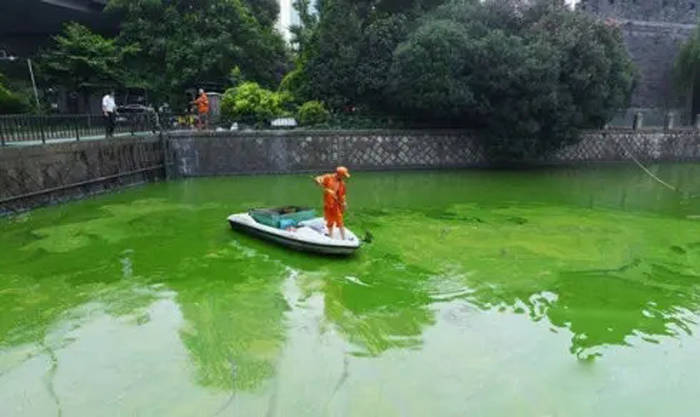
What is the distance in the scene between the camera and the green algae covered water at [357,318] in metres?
4.21

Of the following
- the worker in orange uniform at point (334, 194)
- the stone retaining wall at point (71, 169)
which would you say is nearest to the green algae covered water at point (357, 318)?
the worker in orange uniform at point (334, 194)

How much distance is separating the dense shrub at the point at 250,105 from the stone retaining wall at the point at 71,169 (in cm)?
274

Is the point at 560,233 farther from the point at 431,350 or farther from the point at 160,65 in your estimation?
the point at 160,65

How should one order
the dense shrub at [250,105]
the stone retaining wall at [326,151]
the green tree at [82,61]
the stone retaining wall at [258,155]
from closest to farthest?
the stone retaining wall at [258,155], the stone retaining wall at [326,151], the dense shrub at [250,105], the green tree at [82,61]

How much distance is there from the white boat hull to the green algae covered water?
0.16 meters

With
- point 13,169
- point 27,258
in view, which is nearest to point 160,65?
point 13,169

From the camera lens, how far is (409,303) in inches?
237

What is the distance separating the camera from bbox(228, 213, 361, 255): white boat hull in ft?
23.9

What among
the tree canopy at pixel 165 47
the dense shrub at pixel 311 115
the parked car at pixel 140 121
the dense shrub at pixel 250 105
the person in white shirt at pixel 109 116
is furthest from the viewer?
the tree canopy at pixel 165 47

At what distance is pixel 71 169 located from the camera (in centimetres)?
1178

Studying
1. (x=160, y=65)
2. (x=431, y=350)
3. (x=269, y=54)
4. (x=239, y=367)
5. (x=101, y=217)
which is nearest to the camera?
(x=239, y=367)

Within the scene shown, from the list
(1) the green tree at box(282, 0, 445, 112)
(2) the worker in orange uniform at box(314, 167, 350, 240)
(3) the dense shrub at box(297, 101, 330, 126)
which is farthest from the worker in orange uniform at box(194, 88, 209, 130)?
(2) the worker in orange uniform at box(314, 167, 350, 240)

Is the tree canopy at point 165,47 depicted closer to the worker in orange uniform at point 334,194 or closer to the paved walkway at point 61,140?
the paved walkway at point 61,140

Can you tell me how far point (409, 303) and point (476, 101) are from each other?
1154 centimetres
